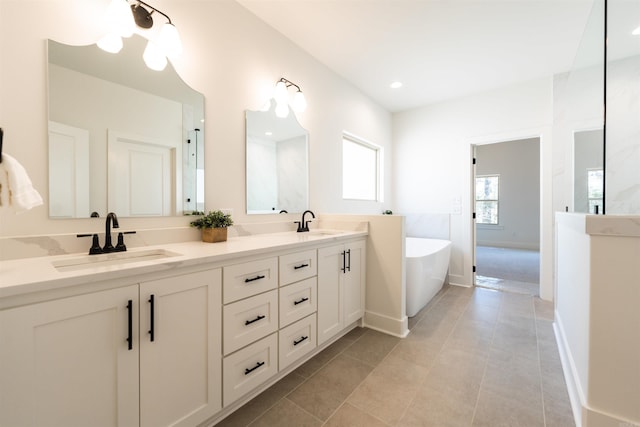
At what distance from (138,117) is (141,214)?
579 millimetres

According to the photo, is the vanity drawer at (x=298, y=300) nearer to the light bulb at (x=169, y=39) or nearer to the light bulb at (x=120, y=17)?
the light bulb at (x=169, y=39)

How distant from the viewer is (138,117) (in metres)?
1.50

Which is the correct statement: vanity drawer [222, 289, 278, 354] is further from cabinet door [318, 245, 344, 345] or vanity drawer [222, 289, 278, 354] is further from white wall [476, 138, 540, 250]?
white wall [476, 138, 540, 250]

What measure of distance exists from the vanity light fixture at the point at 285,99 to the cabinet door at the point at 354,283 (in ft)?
4.54

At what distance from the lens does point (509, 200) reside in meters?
6.87

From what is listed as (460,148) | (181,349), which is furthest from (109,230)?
(460,148)

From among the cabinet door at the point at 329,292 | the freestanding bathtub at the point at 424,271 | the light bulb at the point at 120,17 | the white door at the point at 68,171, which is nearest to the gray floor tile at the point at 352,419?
the cabinet door at the point at 329,292

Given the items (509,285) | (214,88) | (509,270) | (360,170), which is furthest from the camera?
(509,270)

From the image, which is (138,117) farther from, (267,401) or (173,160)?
(267,401)

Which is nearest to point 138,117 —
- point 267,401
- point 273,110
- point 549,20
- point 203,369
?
point 273,110

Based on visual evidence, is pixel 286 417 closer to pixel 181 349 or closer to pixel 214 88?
pixel 181 349

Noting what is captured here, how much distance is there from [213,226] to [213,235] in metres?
0.06

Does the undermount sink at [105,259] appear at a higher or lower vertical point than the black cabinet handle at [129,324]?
higher

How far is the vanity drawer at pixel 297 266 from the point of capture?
1.56 metres
